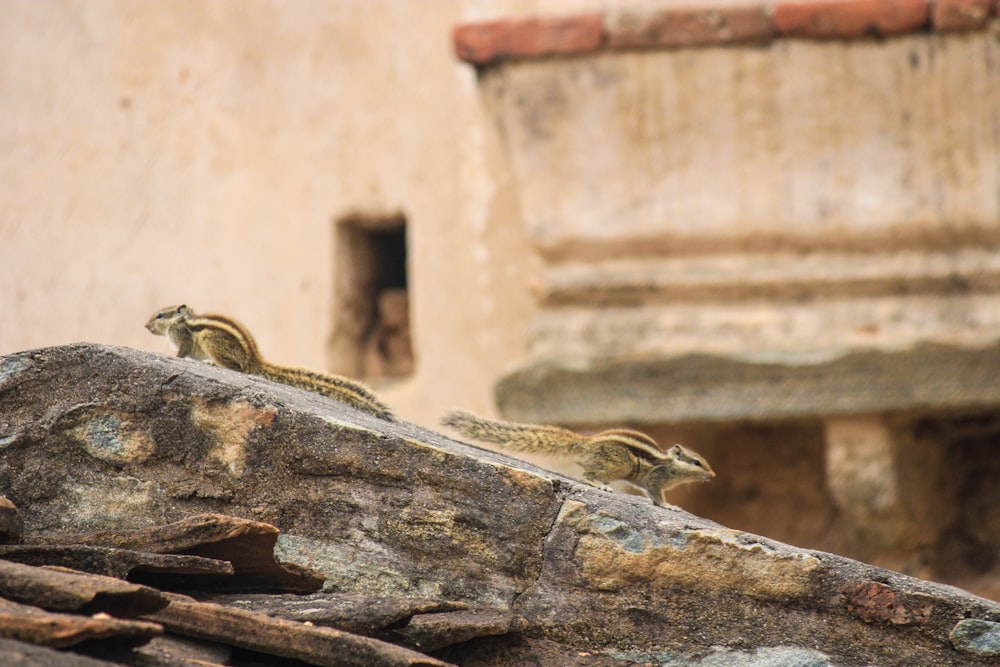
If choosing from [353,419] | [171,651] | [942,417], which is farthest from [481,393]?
[171,651]

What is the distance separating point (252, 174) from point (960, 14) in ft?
13.7

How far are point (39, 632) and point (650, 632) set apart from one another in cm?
167

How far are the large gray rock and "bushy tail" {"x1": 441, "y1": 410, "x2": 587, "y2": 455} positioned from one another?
4.00 ft

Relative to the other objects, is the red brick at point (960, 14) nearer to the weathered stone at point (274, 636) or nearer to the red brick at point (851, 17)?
the red brick at point (851, 17)

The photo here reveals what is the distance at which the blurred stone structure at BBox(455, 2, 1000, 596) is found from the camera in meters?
8.04

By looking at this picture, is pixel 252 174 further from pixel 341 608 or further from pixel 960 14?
pixel 341 608

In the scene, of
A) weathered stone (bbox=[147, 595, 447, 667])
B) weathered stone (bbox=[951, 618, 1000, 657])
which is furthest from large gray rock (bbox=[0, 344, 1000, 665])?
weathered stone (bbox=[147, 595, 447, 667])

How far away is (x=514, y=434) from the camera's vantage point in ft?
19.0

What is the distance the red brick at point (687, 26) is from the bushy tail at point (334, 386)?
342 cm

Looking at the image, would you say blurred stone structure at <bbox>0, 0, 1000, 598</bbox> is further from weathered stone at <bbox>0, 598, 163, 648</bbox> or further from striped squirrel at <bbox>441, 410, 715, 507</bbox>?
weathered stone at <bbox>0, 598, 163, 648</bbox>

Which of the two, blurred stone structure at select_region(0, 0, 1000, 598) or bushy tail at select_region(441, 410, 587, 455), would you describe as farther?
blurred stone structure at select_region(0, 0, 1000, 598)

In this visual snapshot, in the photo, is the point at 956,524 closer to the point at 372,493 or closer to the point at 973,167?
the point at 973,167

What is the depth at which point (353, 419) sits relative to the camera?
4.54m

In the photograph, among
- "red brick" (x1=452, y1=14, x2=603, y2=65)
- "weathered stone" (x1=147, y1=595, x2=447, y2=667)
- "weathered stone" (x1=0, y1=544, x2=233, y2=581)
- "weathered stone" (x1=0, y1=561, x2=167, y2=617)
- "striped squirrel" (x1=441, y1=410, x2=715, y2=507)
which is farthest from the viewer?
"red brick" (x1=452, y1=14, x2=603, y2=65)
